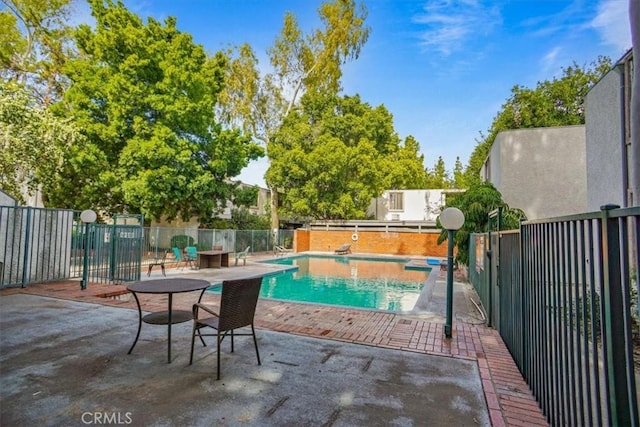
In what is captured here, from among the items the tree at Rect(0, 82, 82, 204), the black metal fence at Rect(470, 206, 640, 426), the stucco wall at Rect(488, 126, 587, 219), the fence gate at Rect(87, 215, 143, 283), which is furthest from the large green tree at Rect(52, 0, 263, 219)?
the black metal fence at Rect(470, 206, 640, 426)

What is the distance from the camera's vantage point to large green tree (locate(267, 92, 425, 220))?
22172 mm

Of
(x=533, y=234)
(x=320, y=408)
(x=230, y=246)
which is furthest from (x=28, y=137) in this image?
(x=533, y=234)

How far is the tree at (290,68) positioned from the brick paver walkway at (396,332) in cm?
1688

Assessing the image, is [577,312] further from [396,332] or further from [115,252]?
[115,252]

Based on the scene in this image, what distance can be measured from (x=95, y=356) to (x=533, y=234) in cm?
457

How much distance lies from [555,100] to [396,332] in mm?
27832

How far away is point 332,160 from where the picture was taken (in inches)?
858

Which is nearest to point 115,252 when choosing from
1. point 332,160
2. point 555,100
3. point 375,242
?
point 332,160

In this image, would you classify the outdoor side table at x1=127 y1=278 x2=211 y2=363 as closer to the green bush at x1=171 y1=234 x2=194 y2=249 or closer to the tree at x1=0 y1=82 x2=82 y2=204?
the tree at x1=0 y1=82 x2=82 y2=204

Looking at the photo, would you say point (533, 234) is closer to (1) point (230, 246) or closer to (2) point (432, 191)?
(1) point (230, 246)

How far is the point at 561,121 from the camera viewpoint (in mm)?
24172

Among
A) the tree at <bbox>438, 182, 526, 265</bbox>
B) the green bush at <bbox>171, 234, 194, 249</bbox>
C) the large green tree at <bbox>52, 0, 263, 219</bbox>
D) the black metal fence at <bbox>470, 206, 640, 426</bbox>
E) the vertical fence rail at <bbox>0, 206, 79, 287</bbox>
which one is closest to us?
the black metal fence at <bbox>470, 206, 640, 426</bbox>

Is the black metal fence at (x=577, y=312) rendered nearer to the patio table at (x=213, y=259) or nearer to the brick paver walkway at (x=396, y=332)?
the brick paver walkway at (x=396, y=332)

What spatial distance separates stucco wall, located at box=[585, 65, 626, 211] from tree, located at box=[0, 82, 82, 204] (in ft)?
58.0
